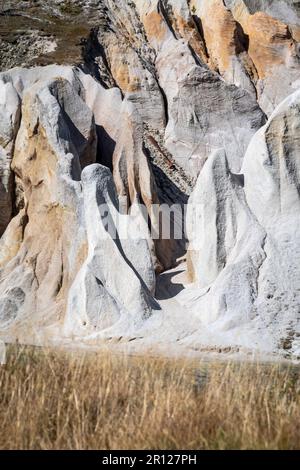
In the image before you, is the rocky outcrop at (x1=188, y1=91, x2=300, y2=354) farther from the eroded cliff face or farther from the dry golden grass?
the dry golden grass

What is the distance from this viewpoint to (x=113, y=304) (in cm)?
1373

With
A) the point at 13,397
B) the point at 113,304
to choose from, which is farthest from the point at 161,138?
the point at 13,397

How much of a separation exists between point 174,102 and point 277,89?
6222mm

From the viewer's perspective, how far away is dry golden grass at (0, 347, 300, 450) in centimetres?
552

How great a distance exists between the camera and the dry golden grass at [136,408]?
5.52 m

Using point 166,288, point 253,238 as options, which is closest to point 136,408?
point 253,238

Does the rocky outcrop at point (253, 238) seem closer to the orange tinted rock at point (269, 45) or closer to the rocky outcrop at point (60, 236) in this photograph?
the rocky outcrop at point (60, 236)

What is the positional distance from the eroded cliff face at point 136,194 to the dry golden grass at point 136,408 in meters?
5.02

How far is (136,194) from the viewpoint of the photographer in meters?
17.9

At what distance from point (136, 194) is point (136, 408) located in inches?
476

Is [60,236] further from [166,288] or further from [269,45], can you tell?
[269,45]

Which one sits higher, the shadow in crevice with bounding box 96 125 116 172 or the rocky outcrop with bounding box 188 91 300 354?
the shadow in crevice with bounding box 96 125 116 172

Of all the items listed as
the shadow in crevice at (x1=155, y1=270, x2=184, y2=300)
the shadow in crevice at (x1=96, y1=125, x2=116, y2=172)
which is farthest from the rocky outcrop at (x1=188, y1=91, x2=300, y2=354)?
the shadow in crevice at (x1=96, y1=125, x2=116, y2=172)

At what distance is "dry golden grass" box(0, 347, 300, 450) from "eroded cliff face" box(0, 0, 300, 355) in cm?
502
